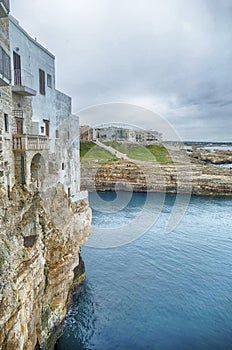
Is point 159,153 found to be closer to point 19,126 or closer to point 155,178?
point 155,178

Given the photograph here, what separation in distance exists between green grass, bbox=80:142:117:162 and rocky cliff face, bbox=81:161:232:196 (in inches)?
216

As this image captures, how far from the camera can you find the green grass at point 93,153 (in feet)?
229

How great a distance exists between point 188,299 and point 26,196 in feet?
43.1

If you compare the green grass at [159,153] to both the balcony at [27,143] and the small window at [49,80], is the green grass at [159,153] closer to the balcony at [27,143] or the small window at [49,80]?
the small window at [49,80]

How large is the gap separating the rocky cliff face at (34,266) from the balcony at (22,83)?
486 centimetres

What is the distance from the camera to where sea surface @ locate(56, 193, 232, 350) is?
1506cm

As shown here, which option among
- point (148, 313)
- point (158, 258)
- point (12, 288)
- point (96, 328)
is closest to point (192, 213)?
point (158, 258)

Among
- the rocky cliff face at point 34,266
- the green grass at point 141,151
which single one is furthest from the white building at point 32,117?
the green grass at point 141,151

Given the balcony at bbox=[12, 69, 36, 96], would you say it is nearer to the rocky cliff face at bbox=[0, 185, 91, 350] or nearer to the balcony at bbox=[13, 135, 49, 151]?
the balcony at bbox=[13, 135, 49, 151]

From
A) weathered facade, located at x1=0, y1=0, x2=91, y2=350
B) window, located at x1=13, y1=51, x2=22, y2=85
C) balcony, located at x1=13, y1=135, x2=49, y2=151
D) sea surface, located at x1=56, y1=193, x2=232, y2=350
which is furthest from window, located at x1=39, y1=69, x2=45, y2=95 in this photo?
sea surface, located at x1=56, y1=193, x2=232, y2=350

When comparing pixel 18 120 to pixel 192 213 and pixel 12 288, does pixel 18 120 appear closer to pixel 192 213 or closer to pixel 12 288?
pixel 12 288

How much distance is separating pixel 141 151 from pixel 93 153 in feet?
51.6

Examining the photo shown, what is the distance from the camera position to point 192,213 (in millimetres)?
40594

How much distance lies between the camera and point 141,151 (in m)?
80.9
